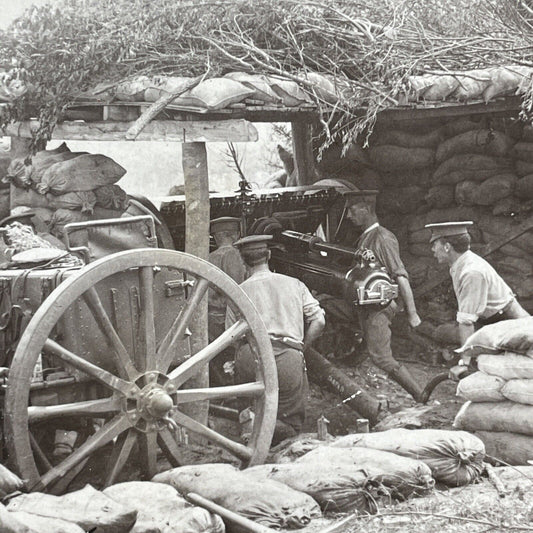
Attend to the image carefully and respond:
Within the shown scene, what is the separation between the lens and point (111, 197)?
7.84 metres

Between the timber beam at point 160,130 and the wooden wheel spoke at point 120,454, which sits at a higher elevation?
the timber beam at point 160,130

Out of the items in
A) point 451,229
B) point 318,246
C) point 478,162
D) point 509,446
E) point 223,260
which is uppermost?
point 478,162

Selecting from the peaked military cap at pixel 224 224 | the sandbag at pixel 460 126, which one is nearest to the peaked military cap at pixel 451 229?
the peaked military cap at pixel 224 224

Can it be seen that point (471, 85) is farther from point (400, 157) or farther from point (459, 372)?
point (459, 372)

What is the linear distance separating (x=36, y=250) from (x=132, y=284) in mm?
770

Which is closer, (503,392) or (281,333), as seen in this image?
(503,392)

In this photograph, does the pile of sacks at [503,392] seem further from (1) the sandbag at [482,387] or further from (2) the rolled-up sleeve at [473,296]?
(2) the rolled-up sleeve at [473,296]

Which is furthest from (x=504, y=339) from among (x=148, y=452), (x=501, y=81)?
(x=501, y=81)

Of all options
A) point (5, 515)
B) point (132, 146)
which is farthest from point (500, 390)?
point (132, 146)

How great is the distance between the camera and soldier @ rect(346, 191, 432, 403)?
348 inches

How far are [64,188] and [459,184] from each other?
5.04m

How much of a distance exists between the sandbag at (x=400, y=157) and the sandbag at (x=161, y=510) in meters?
6.91

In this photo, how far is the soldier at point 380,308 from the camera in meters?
8.83

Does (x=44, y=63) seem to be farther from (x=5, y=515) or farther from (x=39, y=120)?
(x=5, y=515)
